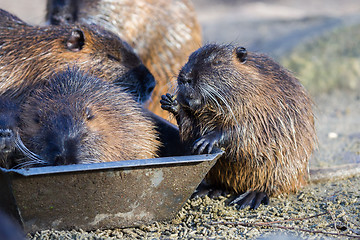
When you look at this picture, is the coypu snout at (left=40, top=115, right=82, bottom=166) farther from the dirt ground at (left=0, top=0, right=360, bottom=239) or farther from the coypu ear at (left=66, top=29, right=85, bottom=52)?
the coypu ear at (left=66, top=29, right=85, bottom=52)

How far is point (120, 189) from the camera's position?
231 centimetres

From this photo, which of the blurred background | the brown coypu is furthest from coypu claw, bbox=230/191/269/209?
the blurred background

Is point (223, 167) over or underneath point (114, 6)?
underneath

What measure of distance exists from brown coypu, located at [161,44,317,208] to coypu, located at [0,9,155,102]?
48cm

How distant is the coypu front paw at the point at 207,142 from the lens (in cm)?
265

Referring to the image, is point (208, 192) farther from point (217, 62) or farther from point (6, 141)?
point (6, 141)

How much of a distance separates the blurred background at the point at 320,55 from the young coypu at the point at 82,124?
35.2 inches

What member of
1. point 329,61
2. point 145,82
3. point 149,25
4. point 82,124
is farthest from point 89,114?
point 329,61

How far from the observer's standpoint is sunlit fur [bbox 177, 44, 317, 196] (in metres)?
2.80

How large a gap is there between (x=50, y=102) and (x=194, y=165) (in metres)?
0.81

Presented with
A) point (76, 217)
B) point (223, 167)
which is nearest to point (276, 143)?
point (223, 167)

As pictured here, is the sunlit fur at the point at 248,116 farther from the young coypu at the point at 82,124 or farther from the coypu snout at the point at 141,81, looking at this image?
the coypu snout at the point at 141,81

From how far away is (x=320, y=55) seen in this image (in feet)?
24.2

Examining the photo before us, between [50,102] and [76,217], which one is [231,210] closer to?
[76,217]
